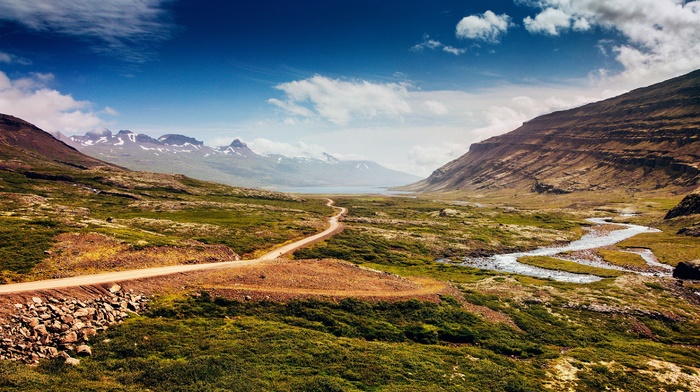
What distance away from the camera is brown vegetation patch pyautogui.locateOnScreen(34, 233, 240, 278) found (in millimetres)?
48062

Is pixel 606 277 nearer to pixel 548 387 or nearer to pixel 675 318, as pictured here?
pixel 675 318

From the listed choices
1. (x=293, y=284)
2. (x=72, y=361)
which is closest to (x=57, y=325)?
(x=72, y=361)

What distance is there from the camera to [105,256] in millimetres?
53531

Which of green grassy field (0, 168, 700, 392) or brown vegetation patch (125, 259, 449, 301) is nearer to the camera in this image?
green grassy field (0, 168, 700, 392)

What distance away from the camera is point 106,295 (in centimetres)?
3931

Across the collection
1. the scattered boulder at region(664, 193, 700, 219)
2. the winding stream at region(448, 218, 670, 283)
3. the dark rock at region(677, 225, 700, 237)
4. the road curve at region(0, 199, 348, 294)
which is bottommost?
the winding stream at region(448, 218, 670, 283)

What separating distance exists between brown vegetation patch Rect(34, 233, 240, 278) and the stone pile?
45.5 feet

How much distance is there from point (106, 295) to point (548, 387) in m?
49.1

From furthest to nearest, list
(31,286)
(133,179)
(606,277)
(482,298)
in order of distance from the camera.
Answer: (133,179)
(606,277)
(482,298)
(31,286)

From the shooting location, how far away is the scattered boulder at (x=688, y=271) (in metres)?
73.6

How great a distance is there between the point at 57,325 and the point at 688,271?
11364 cm

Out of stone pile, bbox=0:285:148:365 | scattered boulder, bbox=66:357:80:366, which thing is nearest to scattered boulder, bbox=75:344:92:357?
stone pile, bbox=0:285:148:365

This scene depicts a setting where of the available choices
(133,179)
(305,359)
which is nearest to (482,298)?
(305,359)

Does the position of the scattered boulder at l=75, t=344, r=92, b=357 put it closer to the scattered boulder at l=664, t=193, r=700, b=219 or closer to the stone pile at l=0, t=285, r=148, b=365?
the stone pile at l=0, t=285, r=148, b=365
